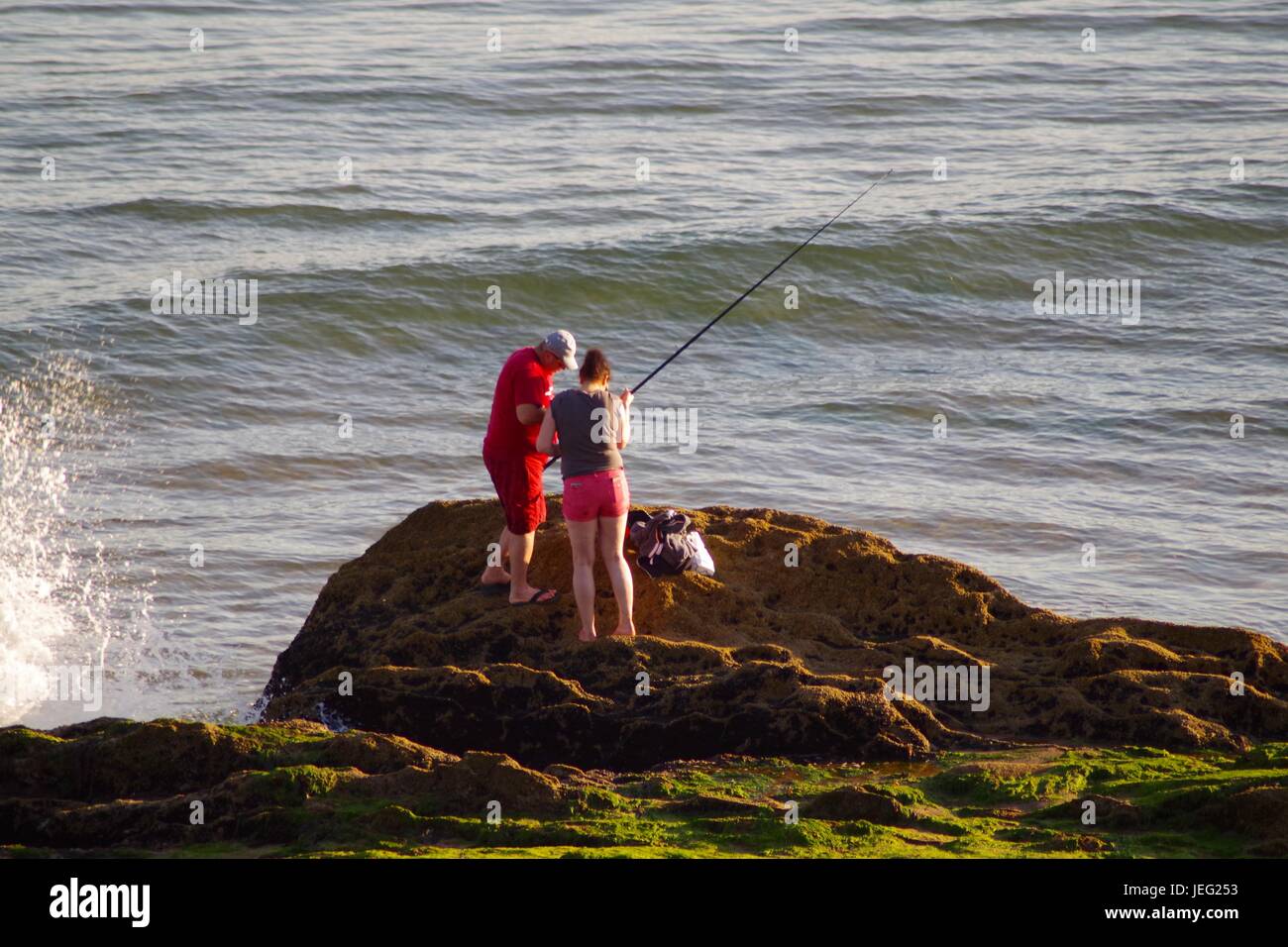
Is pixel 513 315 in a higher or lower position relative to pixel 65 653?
higher

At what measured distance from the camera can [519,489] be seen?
22.7ft

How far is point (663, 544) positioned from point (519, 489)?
0.70m

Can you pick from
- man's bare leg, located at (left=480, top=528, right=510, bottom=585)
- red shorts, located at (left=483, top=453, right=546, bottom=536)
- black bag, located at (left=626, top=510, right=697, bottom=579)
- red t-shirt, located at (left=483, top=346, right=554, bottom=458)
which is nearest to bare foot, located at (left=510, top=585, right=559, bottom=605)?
man's bare leg, located at (left=480, top=528, right=510, bottom=585)

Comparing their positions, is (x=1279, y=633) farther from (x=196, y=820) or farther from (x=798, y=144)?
(x=798, y=144)

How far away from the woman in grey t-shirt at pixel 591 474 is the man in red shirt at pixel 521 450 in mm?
162

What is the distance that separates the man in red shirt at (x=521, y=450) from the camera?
22.4 ft

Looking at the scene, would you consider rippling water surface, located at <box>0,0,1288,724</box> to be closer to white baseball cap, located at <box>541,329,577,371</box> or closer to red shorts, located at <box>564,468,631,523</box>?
red shorts, located at <box>564,468,631,523</box>

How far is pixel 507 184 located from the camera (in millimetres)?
19625

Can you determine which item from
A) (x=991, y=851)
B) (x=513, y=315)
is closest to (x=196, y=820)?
(x=991, y=851)

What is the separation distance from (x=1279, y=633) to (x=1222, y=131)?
15531mm

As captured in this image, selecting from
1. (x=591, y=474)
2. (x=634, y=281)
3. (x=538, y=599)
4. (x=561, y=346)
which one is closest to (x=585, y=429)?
(x=591, y=474)

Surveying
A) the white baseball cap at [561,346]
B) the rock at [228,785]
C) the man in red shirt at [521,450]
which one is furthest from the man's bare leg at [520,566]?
the rock at [228,785]

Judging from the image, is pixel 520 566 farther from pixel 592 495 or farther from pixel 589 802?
pixel 589 802
